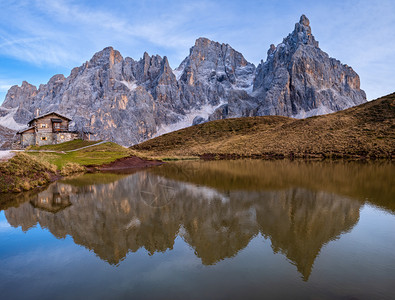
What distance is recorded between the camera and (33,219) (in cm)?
1405

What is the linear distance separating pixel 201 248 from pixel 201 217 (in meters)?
3.80

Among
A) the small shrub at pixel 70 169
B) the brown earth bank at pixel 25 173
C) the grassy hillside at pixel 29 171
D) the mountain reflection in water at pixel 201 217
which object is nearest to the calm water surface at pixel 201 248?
the mountain reflection in water at pixel 201 217

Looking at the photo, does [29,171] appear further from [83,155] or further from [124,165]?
[83,155]

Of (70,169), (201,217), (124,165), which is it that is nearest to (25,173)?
(70,169)

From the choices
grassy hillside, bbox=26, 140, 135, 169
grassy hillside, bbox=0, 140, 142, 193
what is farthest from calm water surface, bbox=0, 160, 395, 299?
grassy hillside, bbox=26, 140, 135, 169

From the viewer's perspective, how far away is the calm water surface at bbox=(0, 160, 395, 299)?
697cm

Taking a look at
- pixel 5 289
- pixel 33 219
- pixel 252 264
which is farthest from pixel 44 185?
pixel 252 264

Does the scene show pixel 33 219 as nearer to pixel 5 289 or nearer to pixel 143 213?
pixel 143 213

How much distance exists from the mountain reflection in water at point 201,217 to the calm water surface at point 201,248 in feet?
0.19

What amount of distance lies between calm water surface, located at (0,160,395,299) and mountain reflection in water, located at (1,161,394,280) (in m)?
0.06

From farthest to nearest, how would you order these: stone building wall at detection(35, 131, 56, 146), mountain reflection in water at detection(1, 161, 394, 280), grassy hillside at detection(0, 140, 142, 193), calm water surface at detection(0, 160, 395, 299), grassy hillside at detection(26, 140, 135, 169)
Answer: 1. stone building wall at detection(35, 131, 56, 146)
2. grassy hillside at detection(26, 140, 135, 169)
3. grassy hillside at detection(0, 140, 142, 193)
4. mountain reflection in water at detection(1, 161, 394, 280)
5. calm water surface at detection(0, 160, 395, 299)

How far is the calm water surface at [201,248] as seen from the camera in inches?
274

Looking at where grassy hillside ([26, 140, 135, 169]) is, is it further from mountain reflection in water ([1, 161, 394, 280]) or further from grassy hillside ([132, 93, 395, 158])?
grassy hillside ([132, 93, 395, 158])

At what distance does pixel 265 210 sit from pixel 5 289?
12043mm
